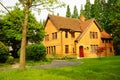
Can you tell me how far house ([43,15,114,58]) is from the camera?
151ft

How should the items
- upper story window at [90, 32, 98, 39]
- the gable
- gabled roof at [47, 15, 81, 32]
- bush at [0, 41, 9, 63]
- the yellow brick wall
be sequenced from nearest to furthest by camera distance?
bush at [0, 41, 9, 63] → the yellow brick wall → gabled roof at [47, 15, 81, 32] → the gable → upper story window at [90, 32, 98, 39]

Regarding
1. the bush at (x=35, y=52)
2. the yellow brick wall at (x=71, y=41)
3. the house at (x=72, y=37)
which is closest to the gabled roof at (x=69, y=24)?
the house at (x=72, y=37)

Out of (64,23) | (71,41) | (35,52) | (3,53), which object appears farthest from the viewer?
(64,23)

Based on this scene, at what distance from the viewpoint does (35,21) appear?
42406 millimetres

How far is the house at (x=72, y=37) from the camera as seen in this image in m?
46.1

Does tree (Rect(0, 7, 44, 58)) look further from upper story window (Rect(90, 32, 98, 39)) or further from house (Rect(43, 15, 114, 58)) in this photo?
upper story window (Rect(90, 32, 98, 39))

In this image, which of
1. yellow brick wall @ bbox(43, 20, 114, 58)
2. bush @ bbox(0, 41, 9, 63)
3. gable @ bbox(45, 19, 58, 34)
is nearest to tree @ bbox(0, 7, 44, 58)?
yellow brick wall @ bbox(43, 20, 114, 58)

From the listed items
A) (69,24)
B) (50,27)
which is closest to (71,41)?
(69,24)

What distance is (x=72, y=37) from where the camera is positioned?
1866 inches

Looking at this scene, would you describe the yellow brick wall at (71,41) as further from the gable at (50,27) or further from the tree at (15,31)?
the tree at (15,31)

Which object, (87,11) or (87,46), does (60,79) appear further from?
(87,11)

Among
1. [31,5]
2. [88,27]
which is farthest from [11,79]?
[88,27]

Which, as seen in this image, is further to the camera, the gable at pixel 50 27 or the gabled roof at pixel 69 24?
the gable at pixel 50 27

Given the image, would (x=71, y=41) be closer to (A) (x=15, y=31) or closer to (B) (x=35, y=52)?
(A) (x=15, y=31)
